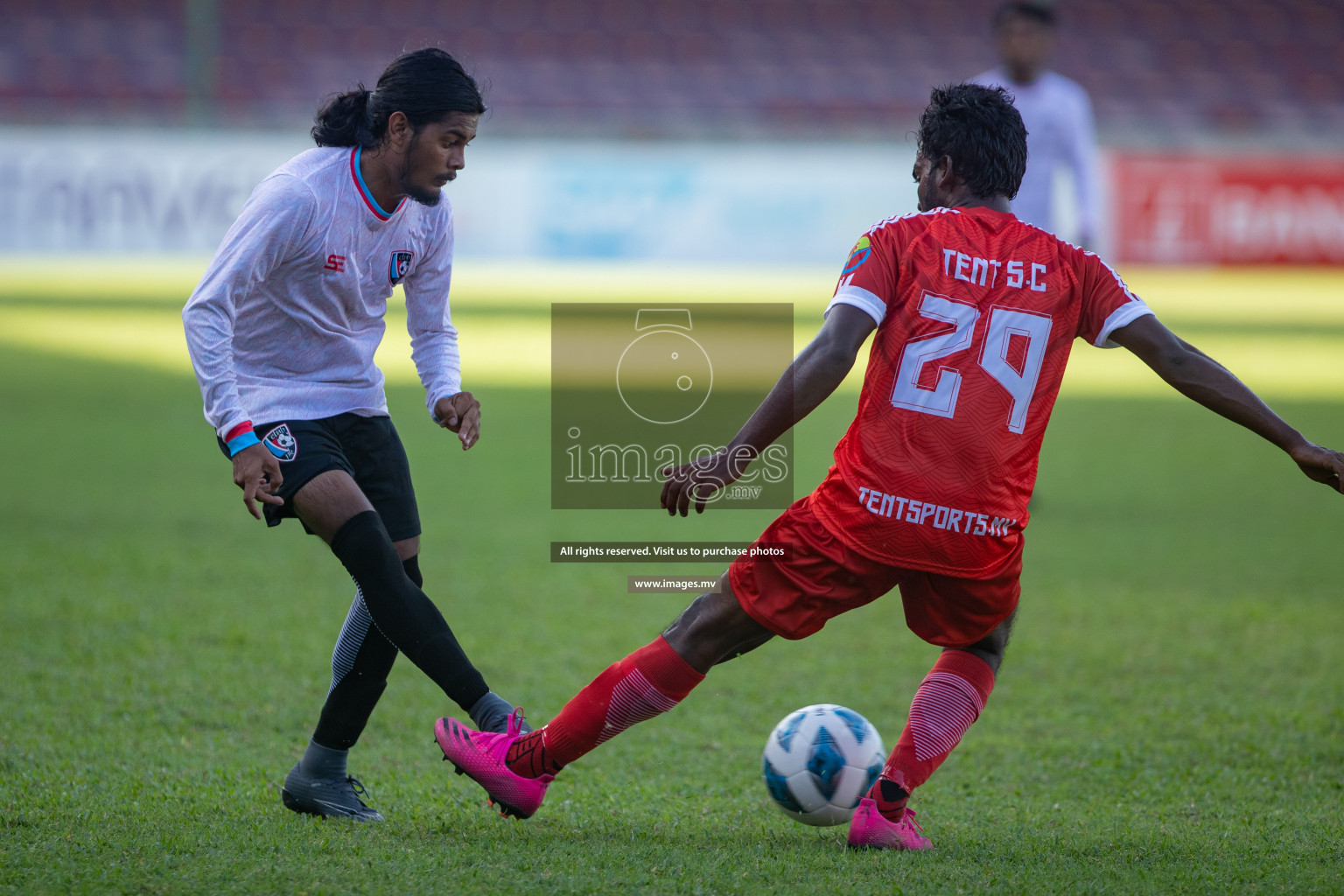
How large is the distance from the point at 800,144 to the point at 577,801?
16641 millimetres

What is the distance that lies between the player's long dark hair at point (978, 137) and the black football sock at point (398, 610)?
1.57m

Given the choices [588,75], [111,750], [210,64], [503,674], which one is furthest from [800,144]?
[111,750]

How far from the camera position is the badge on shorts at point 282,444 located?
3242 mm

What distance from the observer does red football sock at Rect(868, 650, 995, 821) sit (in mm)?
3221

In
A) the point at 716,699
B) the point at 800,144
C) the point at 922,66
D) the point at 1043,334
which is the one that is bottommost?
the point at 716,699

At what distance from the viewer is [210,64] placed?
76.5 ft

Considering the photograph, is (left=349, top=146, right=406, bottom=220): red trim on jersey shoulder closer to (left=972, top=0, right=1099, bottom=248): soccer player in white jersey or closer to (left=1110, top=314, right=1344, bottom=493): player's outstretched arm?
(left=1110, top=314, right=1344, bottom=493): player's outstretched arm

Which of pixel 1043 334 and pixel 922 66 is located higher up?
pixel 922 66

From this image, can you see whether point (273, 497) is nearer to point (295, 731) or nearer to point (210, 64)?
point (295, 731)

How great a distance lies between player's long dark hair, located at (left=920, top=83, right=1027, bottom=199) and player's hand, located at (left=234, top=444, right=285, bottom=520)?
1.66m

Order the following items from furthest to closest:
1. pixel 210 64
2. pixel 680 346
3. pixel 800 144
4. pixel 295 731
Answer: pixel 210 64, pixel 800 144, pixel 680 346, pixel 295 731

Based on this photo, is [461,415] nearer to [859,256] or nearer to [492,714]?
[492,714]

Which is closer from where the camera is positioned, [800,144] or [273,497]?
[273,497]

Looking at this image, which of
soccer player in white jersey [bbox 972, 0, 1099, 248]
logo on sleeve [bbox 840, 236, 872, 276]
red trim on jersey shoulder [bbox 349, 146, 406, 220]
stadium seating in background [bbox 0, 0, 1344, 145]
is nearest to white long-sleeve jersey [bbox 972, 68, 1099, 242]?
soccer player in white jersey [bbox 972, 0, 1099, 248]
